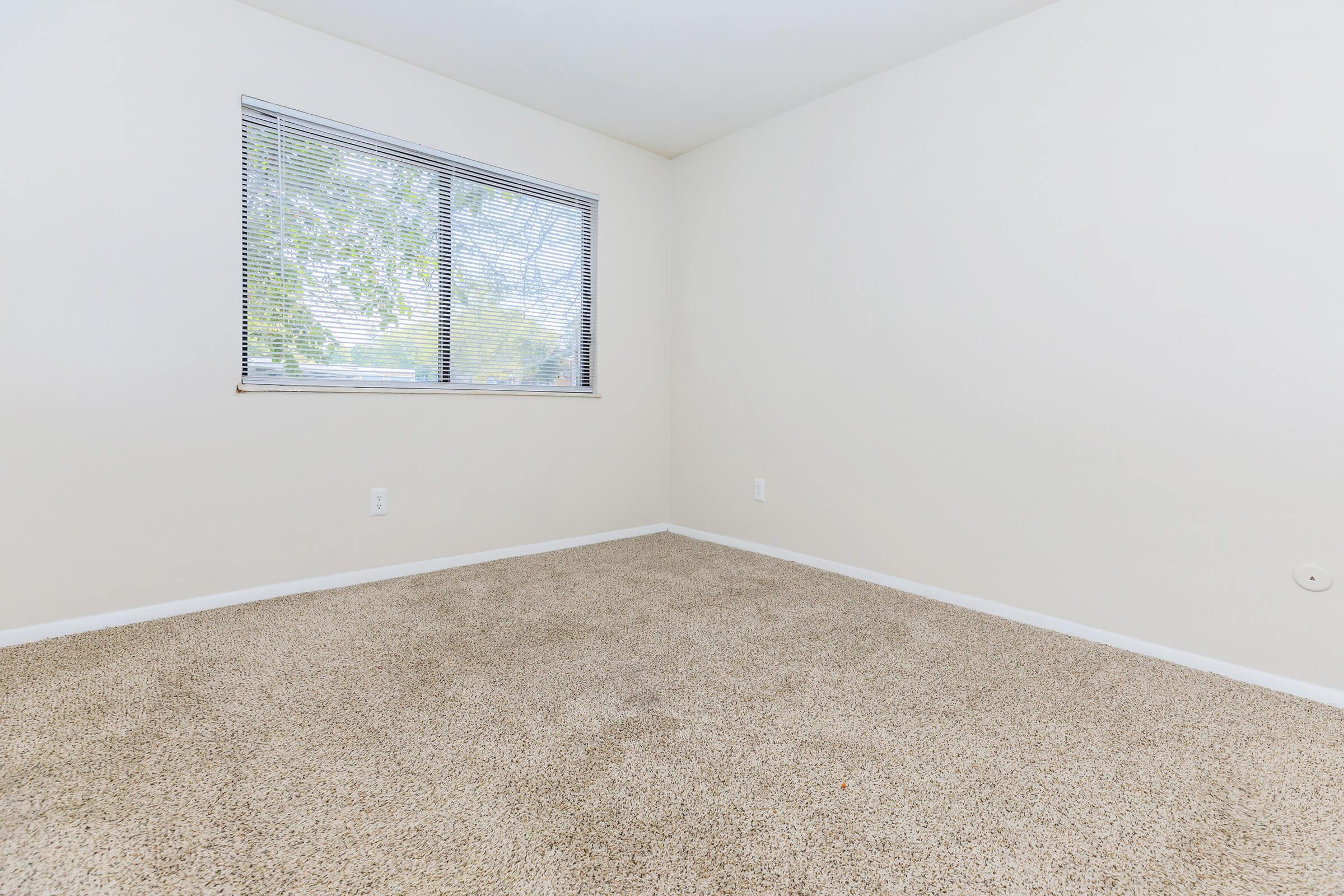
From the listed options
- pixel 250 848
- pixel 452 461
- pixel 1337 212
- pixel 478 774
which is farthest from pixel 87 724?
pixel 1337 212

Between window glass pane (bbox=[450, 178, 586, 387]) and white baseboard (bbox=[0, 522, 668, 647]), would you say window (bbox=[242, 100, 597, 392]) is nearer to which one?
window glass pane (bbox=[450, 178, 586, 387])

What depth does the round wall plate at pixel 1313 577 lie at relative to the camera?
5.52ft

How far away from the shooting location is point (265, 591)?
2.36 meters

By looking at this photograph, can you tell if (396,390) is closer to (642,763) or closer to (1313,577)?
(642,763)

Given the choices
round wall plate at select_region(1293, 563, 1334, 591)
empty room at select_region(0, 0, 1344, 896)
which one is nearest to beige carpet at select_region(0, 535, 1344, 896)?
empty room at select_region(0, 0, 1344, 896)

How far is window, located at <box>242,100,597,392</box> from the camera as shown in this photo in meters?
2.33

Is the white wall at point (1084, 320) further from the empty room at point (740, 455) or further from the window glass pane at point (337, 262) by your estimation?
the window glass pane at point (337, 262)

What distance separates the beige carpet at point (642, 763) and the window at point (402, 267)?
3.63ft

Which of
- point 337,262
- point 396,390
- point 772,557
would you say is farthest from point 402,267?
point 772,557

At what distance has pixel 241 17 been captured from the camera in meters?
2.20

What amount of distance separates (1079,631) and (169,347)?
3299mm

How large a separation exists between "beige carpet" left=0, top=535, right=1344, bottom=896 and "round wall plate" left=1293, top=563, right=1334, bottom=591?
330mm

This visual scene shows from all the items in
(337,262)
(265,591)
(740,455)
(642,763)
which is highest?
(337,262)

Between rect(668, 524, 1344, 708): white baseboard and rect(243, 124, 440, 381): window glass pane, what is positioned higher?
rect(243, 124, 440, 381): window glass pane
